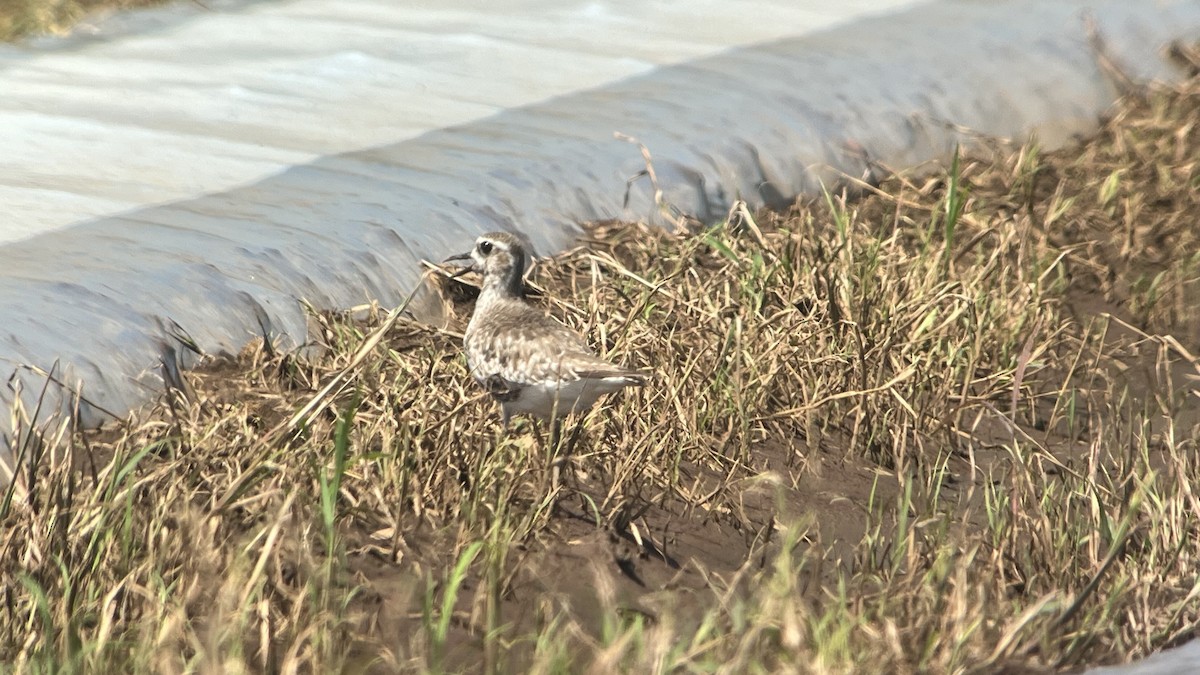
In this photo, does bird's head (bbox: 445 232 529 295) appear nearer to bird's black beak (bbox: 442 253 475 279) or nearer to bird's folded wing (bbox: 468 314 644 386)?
bird's black beak (bbox: 442 253 475 279)

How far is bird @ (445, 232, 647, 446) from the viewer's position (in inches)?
190

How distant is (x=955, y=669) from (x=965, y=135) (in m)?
4.63

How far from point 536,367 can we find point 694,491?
1.93 feet

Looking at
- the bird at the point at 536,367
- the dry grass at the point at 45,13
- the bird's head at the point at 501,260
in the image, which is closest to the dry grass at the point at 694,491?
the bird at the point at 536,367

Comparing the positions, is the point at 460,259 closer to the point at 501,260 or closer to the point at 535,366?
the point at 501,260

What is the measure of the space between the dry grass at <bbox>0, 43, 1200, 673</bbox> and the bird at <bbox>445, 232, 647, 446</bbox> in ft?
0.45

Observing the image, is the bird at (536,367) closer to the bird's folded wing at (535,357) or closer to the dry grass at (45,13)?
the bird's folded wing at (535,357)

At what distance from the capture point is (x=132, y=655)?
147 inches

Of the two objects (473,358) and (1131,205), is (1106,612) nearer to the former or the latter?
(473,358)

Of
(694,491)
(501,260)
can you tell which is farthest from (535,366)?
(501,260)

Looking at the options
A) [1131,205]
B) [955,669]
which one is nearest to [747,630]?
[955,669]

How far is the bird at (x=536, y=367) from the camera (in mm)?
4816

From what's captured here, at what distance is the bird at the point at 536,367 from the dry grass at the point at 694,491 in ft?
0.45

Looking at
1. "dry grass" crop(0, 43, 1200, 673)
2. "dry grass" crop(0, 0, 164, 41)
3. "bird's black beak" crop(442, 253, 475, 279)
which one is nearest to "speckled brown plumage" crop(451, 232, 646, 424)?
"dry grass" crop(0, 43, 1200, 673)
